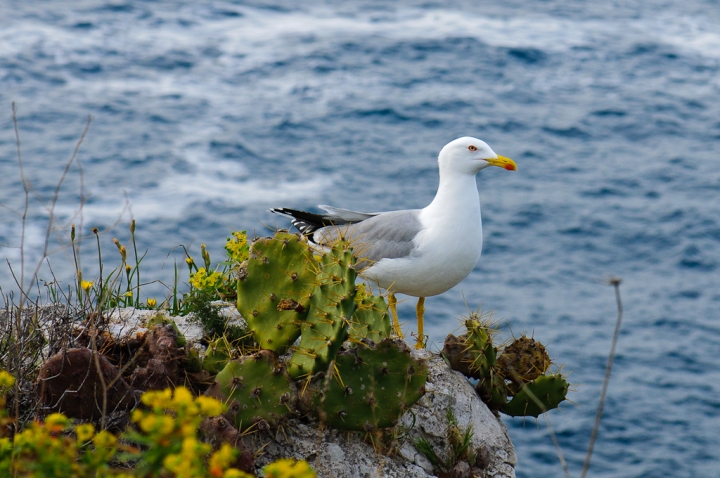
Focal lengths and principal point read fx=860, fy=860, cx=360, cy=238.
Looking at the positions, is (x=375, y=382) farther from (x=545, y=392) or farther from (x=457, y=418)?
(x=545, y=392)

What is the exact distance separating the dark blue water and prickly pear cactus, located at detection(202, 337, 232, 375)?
1133 centimetres

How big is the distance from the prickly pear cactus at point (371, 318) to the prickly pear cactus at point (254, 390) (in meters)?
0.56

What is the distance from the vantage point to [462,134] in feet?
88.9

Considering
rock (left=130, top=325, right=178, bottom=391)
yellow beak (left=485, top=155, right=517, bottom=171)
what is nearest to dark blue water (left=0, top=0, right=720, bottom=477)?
yellow beak (left=485, top=155, right=517, bottom=171)

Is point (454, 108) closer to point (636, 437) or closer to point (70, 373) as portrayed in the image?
point (636, 437)

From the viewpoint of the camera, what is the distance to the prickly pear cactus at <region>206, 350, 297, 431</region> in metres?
4.52

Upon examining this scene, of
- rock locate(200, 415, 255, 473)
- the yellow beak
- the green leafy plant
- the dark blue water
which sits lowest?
the dark blue water

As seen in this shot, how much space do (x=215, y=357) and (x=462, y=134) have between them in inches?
900

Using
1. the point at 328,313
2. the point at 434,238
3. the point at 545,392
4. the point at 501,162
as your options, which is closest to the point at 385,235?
the point at 434,238

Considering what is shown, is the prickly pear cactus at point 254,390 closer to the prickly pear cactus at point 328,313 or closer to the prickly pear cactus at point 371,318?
the prickly pear cactus at point 328,313

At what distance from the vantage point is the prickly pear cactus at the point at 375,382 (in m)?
4.66

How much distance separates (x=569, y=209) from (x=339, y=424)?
2036 cm

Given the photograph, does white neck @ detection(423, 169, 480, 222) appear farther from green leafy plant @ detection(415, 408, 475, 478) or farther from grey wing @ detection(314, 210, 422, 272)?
green leafy plant @ detection(415, 408, 475, 478)

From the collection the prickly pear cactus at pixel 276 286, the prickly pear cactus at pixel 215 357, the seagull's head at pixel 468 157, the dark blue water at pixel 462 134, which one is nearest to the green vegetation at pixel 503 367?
the prickly pear cactus at pixel 276 286
